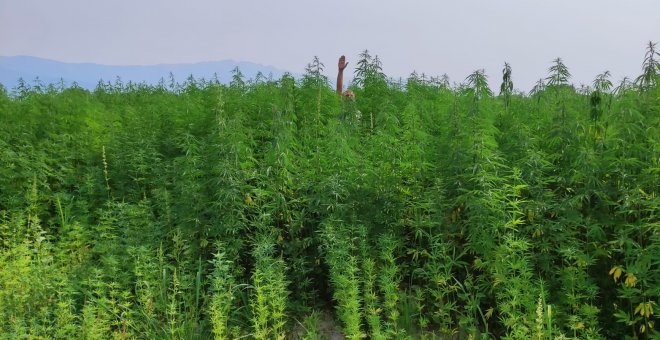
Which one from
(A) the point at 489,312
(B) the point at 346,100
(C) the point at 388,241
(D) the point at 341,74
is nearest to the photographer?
(A) the point at 489,312

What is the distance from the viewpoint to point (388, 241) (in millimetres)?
3828

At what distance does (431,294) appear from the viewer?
4039 millimetres

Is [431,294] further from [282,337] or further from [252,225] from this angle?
[252,225]

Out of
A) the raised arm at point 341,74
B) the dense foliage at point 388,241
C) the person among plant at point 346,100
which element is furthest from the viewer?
the raised arm at point 341,74

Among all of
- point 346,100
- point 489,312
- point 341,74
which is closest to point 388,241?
point 489,312

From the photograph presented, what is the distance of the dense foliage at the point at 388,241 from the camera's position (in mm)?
3531

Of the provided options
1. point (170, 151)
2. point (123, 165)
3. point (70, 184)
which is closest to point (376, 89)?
point (170, 151)

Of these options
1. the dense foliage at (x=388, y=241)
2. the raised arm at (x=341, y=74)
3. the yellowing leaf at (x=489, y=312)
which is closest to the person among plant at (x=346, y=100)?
the raised arm at (x=341, y=74)

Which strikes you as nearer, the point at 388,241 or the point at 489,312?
the point at 489,312

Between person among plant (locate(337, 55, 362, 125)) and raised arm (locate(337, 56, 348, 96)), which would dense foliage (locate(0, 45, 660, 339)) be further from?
raised arm (locate(337, 56, 348, 96))

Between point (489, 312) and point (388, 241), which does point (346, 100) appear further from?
point (489, 312)

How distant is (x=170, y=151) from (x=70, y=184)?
1142mm

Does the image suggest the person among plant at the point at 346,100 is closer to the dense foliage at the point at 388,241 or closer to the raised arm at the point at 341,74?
the raised arm at the point at 341,74

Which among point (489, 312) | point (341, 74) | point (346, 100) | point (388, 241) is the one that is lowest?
point (489, 312)
